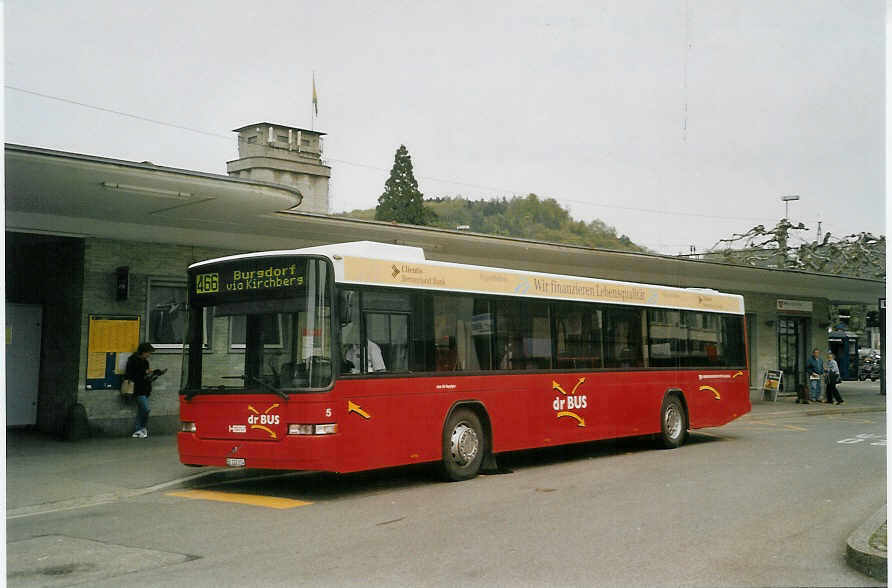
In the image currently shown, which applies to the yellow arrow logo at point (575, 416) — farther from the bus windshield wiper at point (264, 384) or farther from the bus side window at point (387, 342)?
the bus windshield wiper at point (264, 384)

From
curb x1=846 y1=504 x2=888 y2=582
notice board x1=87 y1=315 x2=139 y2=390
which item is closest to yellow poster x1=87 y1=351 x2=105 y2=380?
notice board x1=87 y1=315 x2=139 y2=390

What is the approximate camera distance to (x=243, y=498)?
11141 mm

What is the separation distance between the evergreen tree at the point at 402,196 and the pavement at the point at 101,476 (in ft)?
139

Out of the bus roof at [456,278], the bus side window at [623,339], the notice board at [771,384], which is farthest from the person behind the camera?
the notice board at [771,384]

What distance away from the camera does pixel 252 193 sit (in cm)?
1448

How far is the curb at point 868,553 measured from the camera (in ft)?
21.7

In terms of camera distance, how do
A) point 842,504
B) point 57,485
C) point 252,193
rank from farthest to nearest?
point 252,193 → point 57,485 → point 842,504

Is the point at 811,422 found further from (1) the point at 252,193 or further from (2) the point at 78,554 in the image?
(2) the point at 78,554

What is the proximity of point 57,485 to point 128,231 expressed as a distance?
6.68 metres

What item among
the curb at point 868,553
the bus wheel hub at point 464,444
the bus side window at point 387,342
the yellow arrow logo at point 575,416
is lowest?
the curb at point 868,553

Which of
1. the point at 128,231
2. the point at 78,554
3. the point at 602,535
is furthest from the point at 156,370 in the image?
the point at 602,535

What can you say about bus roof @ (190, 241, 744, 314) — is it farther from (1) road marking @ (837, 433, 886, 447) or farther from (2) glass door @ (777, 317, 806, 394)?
(2) glass door @ (777, 317, 806, 394)

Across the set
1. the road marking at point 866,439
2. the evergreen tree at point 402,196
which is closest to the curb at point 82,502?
the road marking at point 866,439

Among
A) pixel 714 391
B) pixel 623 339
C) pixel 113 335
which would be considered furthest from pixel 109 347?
pixel 714 391
